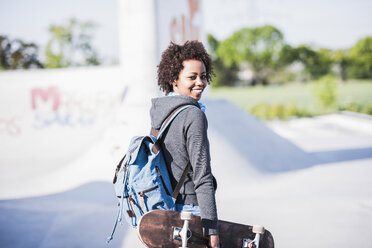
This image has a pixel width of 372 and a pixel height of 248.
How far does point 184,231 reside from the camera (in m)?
1.64

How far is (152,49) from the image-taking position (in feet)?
22.4

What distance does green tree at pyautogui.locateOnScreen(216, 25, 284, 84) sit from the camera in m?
68.8

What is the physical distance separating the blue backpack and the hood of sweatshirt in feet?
0.10

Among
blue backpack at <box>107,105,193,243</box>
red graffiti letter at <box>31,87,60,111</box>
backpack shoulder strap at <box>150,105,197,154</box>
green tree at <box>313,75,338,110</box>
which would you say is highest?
backpack shoulder strap at <box>150,105,197,154</box>

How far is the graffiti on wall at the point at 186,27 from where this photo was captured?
290 inches

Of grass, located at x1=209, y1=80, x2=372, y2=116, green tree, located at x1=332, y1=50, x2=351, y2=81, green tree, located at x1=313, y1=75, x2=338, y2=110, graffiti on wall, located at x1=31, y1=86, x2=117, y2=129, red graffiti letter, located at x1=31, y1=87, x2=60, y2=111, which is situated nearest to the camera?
graffiti on wall, located at x1=31, y1=86, x2=117, y2=129

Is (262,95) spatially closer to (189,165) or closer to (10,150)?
(10,150)

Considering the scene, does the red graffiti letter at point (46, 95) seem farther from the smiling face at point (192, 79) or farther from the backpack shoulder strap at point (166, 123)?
the backpack shoulder strap at point (166, 123)

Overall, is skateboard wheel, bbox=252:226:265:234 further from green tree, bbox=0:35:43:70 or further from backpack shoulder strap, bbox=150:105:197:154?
green tree, bbox=0:35:43:70

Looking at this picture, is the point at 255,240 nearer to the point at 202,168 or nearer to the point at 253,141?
the point at 202,168

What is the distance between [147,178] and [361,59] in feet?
137

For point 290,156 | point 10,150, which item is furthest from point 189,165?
point 10,150

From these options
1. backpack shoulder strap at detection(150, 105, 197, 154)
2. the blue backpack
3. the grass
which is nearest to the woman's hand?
the blue backpack

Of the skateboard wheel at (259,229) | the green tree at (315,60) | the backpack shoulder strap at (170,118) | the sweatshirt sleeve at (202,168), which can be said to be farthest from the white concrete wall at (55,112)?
the green tree at (315,60)
